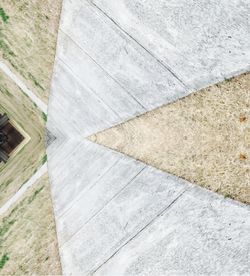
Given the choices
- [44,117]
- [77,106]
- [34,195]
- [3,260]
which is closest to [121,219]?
[77,106]

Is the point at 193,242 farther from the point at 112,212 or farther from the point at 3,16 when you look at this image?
the point at 3,16

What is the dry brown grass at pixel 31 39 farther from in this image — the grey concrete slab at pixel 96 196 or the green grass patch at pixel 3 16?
the grey concrete slab at pixel 96 196

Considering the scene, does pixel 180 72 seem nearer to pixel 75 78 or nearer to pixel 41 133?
pixel 75 78

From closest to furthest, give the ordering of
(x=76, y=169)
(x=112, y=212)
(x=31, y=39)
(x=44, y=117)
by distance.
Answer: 1. (x=112, y=212)
2. (x=31, y=39)
3. (x=76, y=169)
4. (x=44, y=117)

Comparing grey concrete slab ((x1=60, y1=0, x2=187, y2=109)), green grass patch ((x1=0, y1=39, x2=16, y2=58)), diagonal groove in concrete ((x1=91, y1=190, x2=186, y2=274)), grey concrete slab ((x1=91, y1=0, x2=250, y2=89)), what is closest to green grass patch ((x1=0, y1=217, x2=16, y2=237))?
diagonal groove in concrete ((x1=91, y1=190, x2=186, y2=274))

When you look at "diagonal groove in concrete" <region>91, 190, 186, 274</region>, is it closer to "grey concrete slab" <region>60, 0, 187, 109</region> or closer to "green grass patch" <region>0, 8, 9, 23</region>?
"grey concrete slab" <region>60, 0, 187, 109</region>

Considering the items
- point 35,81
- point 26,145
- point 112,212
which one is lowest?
point 112,212

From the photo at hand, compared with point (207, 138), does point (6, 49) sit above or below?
above

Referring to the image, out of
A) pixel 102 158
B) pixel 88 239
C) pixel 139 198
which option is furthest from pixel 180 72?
pixel 88 239
